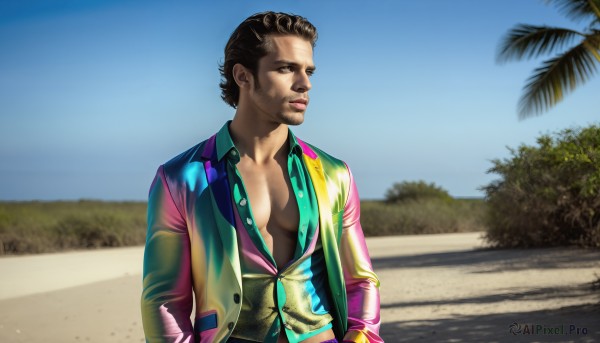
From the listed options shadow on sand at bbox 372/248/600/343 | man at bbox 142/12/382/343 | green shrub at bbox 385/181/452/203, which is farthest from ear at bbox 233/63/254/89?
green shrub at bbox 385/181/452/203

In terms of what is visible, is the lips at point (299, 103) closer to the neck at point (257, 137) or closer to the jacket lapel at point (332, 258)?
the neck at point (257, 137)

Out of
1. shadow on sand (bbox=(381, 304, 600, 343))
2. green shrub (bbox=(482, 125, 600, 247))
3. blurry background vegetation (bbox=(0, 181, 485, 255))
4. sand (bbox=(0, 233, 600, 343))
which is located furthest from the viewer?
blurry background vegetation (bbox=(0, 181, 485, 255))

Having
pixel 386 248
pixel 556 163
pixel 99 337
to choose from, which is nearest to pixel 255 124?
pixel 99 337

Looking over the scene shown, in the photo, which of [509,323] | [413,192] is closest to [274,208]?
[509,323]

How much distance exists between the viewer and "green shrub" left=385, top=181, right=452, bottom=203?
40125mm

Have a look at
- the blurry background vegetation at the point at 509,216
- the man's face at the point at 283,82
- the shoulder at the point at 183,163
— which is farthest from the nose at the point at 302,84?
the blurry background vegetation at the point at 509,216

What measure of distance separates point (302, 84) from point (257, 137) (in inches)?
10.2

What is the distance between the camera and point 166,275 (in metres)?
2.22

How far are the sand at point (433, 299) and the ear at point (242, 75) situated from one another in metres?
5.37

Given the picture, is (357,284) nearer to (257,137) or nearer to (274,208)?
(274,208)

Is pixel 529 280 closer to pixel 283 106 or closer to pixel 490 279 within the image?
pixel 490 279

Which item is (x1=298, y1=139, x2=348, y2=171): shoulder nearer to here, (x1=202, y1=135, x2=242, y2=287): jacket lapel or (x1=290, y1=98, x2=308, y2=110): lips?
(x1=290, y1=98, x2=308, y2=110): lips

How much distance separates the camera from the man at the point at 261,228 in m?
2.21

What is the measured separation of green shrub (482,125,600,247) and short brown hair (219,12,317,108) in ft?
36.6
